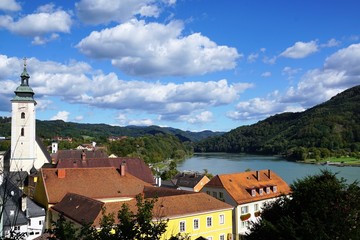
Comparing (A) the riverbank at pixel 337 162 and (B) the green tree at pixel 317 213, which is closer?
(B) the green tree at pixel 317 213

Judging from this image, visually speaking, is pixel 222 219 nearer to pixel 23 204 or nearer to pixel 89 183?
pixel 89 183

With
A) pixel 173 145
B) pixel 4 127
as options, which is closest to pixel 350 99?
pixel 173 145

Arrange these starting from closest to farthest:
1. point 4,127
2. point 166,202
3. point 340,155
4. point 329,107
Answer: point 166,202
point 340,155
point 4,127
point 329,107

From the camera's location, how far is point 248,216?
28969 millimetres

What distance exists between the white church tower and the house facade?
79.0 ft

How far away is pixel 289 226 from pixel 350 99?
19464 cm

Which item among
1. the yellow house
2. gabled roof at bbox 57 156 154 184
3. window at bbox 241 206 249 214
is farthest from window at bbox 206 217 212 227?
gabled roof at bbox 57 156 154 184

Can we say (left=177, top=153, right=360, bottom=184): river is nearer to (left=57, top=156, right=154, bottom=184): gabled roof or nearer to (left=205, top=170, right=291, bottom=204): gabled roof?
(left=205, top=170, right=291, bottom=204): gabled roof

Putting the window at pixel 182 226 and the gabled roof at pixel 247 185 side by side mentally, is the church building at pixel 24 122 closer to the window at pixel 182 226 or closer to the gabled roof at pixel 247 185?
the gabled roof at pixel 247 185

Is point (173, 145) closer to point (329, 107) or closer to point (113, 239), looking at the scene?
point (329, 107)

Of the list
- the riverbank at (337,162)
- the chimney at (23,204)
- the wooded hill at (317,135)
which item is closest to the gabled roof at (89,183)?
the chimney at (23,204)

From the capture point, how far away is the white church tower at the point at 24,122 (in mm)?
44500

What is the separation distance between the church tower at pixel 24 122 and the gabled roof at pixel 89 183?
17398 millimetres

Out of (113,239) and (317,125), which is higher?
(317,125)
